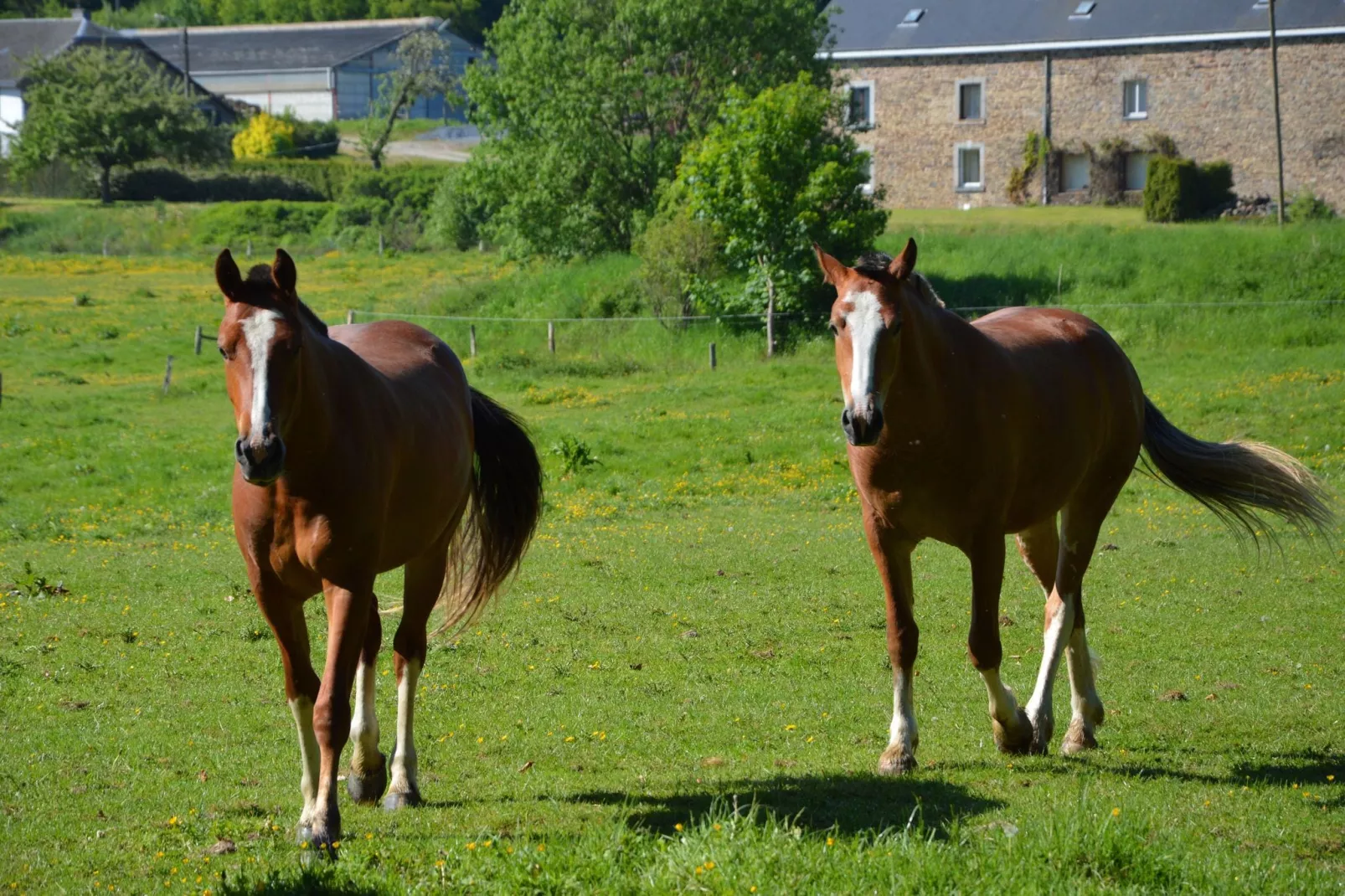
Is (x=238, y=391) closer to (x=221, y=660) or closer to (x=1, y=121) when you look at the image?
(x=221, y=660)

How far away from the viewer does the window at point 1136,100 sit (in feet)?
160

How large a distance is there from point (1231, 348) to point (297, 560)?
79.8ft

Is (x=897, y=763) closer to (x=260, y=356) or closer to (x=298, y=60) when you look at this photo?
(x=260, y=356)

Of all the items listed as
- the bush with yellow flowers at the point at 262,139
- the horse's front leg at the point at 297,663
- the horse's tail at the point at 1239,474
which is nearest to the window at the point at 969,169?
the bush with yellow flowers at the point at 262,139

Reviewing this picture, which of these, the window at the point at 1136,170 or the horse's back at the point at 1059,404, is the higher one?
the window at the point at 1136,170

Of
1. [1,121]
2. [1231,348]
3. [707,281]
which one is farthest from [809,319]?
[1,121]

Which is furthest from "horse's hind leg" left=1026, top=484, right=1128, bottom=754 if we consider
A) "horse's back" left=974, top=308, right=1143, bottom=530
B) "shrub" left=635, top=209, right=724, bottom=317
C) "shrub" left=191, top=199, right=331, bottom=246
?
"shrub" left=191, top=199, right=331, bottom=246

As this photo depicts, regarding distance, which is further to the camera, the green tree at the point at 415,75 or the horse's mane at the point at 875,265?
the green tree at the point at 415,75

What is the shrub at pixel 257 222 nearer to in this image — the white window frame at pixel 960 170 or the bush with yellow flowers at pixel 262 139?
the bush with yellow flowers at pixel 262 139

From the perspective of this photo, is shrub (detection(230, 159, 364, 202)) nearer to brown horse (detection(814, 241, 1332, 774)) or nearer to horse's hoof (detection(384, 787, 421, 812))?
brown horse (detection(814, 241, 1332, 774))

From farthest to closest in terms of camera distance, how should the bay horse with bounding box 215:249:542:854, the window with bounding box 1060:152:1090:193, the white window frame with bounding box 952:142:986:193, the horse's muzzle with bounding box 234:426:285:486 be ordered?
the white window frame with bounding box 952:142:986:193 → the window with bounding box 1060:152:1090:193 → the bay horse with bounding box 215:249:542:854 → the horse's muzzle with bounding box 234:426:285:486

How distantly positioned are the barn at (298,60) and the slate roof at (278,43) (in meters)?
0.06

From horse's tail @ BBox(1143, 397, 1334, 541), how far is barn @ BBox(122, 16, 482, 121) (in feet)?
300

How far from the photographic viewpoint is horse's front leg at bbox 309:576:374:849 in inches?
212
